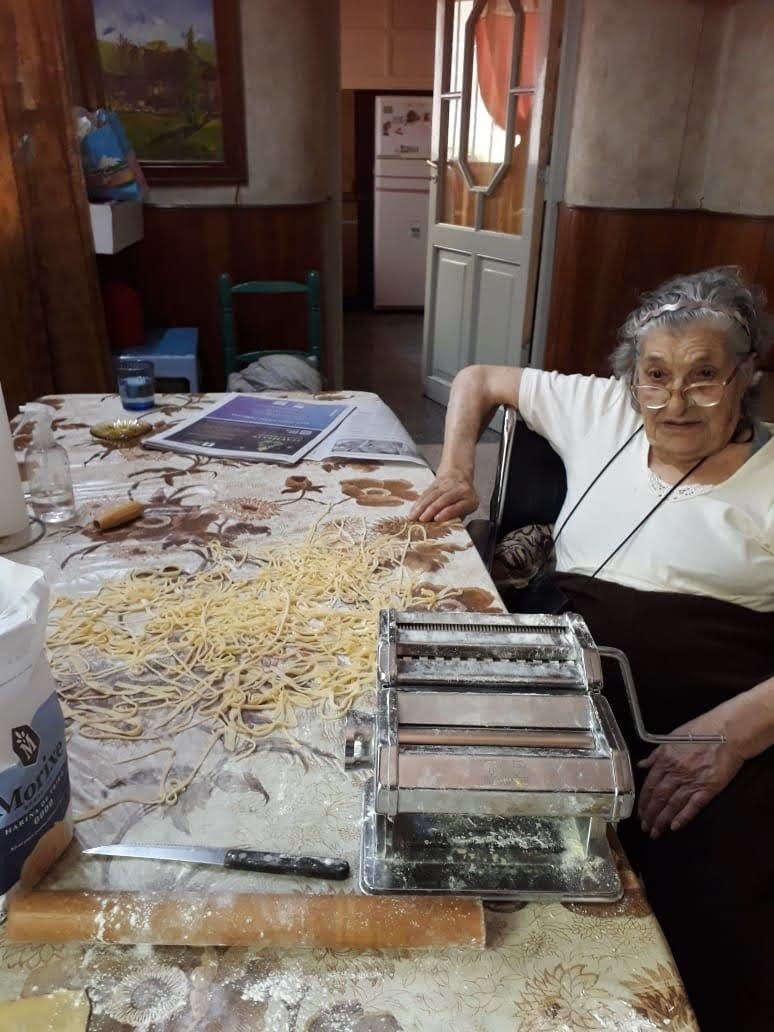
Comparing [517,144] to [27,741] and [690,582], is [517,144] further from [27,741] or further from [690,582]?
[27,741]

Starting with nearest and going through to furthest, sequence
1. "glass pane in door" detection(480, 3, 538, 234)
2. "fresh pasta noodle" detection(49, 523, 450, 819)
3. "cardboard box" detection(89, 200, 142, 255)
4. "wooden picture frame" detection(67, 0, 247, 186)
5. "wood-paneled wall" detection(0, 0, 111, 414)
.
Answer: "fresh pasta noodle" detection(49, 523, 450, 819) → "wood-paneled wall" detection(0, 0, 111, 414) → "cardboard box" detection(89, 200, 142, 255) → "wooden picture frame" detection(67, 0, 247, 186) → "glass pane in door" detection(480, 3, 538, 234)

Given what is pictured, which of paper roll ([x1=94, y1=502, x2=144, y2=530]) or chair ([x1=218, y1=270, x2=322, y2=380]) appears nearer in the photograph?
paper roll ([x1=94, y1=502, x2=144, y2=530])

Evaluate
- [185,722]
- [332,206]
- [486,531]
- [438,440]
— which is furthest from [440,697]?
[332,206]

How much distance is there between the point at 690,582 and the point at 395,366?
4.20 meters

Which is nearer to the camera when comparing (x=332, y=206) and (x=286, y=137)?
(x=286, y=137)

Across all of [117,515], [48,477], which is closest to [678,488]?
[117,515]

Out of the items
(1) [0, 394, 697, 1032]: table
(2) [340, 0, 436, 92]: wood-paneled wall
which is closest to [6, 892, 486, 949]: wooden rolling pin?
(1) [0, 394, 697, 1032]: table

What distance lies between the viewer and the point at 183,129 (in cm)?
330

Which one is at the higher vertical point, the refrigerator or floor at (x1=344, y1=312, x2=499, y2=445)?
the refrigerator

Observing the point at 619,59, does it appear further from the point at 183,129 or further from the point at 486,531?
the point at 486,531

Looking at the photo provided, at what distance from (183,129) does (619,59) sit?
1.90m

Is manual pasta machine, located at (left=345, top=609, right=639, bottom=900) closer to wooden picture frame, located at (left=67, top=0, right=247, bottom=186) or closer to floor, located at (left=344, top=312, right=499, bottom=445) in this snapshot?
floor, located at (left=344, top=312, right=499, bottom=445)

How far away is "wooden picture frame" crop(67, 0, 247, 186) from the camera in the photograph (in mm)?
3096

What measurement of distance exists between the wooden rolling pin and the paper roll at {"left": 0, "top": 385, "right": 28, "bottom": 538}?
2.29 ft
